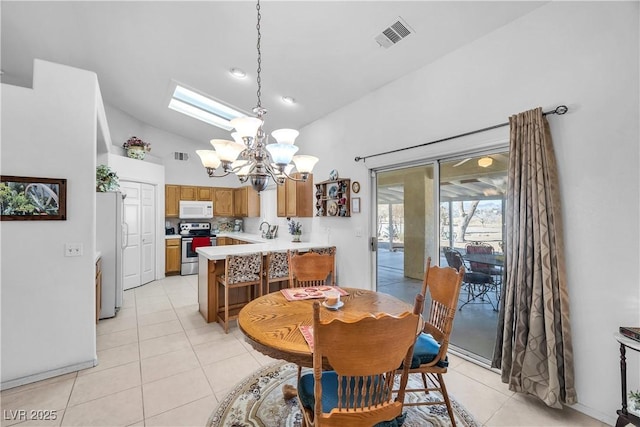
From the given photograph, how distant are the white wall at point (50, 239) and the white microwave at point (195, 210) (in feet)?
13.1

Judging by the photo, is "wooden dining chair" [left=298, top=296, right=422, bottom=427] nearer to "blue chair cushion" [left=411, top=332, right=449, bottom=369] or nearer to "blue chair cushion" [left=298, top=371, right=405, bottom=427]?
"blue chair cushion" [left=298, top=371, right=405, bottom=427]

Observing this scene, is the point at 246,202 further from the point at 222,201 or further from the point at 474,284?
the point at 474,284

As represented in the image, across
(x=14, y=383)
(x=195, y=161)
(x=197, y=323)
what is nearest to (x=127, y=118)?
(x=195, y=161)

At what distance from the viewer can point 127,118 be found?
5770 millimetres

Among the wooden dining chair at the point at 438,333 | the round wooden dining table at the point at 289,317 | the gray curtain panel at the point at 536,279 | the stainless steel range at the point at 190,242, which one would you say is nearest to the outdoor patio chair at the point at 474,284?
the gray curtain panel at the point at 536,279

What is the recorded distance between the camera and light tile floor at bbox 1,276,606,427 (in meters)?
1.92

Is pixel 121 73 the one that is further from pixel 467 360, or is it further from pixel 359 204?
pixel 467 360

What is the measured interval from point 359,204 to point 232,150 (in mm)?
2165

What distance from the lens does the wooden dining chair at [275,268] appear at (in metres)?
3.69

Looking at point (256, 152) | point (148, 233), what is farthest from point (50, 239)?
point (148, 233)

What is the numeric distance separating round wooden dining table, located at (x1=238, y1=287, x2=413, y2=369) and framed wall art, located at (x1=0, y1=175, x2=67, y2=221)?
76.8 inches

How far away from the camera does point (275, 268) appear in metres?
3.75

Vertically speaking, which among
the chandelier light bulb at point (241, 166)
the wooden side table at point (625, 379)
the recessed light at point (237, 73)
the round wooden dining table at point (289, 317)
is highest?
the recessed light at point (237, 73)

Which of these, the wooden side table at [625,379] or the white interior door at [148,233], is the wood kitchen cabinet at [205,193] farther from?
the wooden side table at [625,379]
